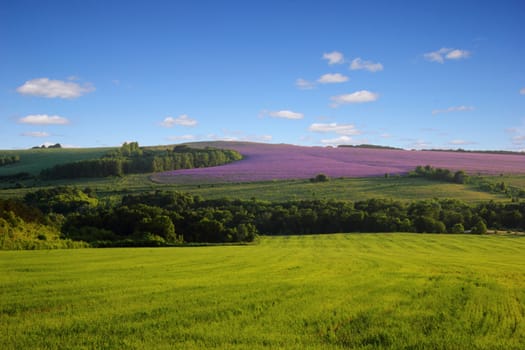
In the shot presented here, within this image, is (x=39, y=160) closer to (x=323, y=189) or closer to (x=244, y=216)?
(x=323, y=189)

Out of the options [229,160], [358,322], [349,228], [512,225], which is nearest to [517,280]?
[358,322]

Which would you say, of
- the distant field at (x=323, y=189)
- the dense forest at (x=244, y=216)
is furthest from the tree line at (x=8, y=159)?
the dense forest at (x=244, y=216)

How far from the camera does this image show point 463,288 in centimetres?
1509

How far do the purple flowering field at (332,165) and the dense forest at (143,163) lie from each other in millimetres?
9016

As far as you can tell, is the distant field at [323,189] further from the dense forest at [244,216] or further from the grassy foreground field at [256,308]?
the grassy foreground field at [256,308]

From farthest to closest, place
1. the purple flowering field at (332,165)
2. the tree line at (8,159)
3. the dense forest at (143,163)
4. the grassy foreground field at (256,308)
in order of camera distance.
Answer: the tree line at (8,159) → the dense forest at (143,163) → the purple flowering field at (332,165) → the grassy foreground field at (256,308)

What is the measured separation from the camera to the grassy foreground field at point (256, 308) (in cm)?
955

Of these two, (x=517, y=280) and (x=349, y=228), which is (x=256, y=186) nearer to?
(x=349, y=228)

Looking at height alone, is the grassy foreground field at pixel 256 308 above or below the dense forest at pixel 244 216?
above

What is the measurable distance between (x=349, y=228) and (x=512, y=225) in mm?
24752

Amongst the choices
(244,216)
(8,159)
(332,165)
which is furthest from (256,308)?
(8,159)

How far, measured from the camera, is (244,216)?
226ft

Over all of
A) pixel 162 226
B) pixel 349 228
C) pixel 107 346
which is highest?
pixel 107 346

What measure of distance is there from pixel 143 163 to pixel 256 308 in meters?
113
